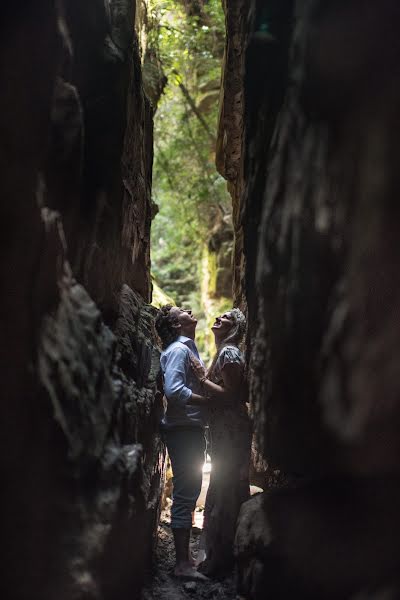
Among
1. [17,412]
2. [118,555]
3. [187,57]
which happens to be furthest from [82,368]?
[187,57]

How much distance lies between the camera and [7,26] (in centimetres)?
244

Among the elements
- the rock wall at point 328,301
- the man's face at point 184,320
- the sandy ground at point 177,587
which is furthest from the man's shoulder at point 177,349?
the sandy ground at point 177,587

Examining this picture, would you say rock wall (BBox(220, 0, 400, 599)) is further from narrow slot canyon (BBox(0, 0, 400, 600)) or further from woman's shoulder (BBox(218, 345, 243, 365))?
woman's shoulder (BBox(218, 345, 243, 365))

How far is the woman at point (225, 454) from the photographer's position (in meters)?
3.82

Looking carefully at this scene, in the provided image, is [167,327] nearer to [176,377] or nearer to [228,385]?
[176,377]

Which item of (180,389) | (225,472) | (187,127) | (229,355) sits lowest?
(225,472)

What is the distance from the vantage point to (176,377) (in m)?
3.93

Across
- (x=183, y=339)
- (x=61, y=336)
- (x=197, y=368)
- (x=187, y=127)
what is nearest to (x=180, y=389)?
(x=197, y=368)

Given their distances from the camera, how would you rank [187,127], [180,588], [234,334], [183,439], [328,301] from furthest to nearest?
1. [187,127]
2. [234,334]
3. [183,439]
4. [180,588]
5. [328,301]

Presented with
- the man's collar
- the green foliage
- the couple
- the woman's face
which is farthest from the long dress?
the green foliage

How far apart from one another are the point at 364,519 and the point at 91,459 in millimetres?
1524

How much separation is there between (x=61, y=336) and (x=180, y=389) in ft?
4.73

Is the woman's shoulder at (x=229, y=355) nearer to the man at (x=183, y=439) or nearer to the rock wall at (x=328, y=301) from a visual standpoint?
the man at (x=183, y=439)

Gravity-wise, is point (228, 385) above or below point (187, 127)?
below
